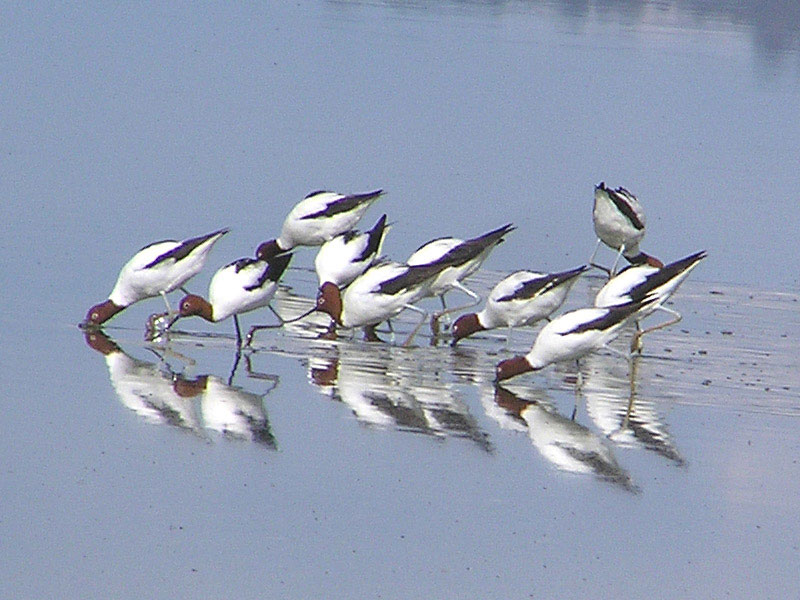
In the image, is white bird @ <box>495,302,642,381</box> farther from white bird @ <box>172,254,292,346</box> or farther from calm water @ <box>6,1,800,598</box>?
white bird @ <box>172,254,292,346</box>

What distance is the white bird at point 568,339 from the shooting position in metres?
11.0

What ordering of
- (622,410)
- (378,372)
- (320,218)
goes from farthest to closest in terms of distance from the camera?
(320,218) → (378,372) → (622,410)

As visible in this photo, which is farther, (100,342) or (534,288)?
(534,288)

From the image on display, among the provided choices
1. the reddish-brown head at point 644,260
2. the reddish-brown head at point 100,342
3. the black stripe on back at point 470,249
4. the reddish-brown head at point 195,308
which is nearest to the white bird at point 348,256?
the black stripe on back at point 470,249

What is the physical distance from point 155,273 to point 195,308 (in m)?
0.49

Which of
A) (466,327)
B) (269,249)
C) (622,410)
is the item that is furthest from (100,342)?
(622,410)

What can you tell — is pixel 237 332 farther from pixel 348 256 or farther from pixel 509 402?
pixel 509 402

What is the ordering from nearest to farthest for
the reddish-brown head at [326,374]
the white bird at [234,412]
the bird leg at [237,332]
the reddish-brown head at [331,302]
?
1. the white bird at [234,412]
2. the reddish-brown head at [326,374]
3. the bird leg at [237,332]
4. the reddish-brown head at [331,302]

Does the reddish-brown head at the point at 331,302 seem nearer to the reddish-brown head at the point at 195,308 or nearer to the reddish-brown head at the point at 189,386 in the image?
the reddish-brown head at the point at 195,308

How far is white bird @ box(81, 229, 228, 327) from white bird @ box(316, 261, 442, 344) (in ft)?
3.02

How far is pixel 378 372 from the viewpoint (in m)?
11.2

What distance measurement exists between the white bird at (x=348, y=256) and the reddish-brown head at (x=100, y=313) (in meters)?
1.85

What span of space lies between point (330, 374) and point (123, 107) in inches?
418

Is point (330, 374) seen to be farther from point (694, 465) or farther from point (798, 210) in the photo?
point (798, 210)
